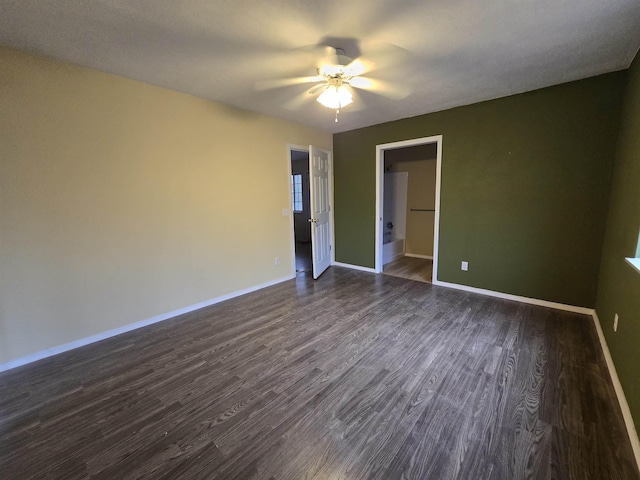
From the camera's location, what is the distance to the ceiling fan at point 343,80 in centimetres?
212

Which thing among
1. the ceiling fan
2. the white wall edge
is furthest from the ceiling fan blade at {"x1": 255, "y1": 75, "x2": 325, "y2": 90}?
the white wall edge

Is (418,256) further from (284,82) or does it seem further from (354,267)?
Result: (284,82)

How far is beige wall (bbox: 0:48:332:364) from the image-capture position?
211 cm

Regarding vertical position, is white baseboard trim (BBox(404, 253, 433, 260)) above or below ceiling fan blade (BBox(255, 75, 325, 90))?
below

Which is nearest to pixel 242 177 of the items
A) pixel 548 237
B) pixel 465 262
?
pixel 465 262

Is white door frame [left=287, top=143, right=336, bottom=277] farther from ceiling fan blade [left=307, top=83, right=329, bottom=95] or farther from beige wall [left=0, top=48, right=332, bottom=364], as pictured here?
ceiling fan blade [left=307, top=83, right=329, bottom=95]

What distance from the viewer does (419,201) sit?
5.60 meters

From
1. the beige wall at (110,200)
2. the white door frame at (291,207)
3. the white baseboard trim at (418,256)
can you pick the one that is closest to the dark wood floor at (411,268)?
the white baseboard trim at (418,256)

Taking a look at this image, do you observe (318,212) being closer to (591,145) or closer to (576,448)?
(591,145)

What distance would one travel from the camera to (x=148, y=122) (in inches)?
106

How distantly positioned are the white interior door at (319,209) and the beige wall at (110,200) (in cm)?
85

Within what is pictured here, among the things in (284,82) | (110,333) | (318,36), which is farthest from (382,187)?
(110,333)

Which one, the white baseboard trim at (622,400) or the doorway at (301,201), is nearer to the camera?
the white baseboard trim at (622,400)

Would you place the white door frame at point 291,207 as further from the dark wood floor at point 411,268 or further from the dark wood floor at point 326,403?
the dark wood floor at point 326,403
